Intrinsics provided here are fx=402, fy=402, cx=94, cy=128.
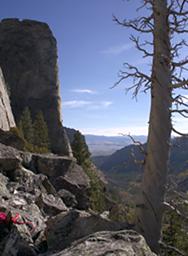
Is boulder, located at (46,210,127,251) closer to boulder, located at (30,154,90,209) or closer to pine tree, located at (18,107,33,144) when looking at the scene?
boulder, located at (30,154,90,209)

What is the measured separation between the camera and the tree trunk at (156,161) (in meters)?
7.82

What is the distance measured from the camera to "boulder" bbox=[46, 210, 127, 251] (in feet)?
24.1

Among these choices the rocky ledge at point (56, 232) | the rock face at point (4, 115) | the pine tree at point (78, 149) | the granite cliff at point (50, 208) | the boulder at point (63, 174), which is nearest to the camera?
the rocky ledge at point (56, 232)

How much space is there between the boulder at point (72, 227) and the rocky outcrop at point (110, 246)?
129 centimetres

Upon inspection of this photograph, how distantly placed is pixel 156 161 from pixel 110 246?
2562 mm

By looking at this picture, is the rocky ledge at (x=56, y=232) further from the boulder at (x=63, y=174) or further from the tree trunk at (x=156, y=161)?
the boulder at (x=63, y=174)

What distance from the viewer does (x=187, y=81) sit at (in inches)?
307

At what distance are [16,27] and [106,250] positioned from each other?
67844mm

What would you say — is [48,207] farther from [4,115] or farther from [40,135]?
[40,135]

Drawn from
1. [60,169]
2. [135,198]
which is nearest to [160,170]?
[135,198]

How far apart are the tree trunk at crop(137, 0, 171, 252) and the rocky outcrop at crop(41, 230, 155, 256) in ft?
4.93

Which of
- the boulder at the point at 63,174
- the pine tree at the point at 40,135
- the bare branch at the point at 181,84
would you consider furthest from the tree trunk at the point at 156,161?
the pine tree at the point at 40,135

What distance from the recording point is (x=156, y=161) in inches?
309

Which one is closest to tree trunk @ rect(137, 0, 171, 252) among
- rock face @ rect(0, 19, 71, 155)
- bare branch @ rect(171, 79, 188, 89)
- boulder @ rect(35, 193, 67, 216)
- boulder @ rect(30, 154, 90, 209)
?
bare branch @ rect(171, 79, 188, 89)
